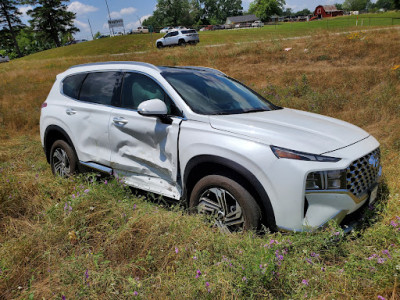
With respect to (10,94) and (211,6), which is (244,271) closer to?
(10,94)

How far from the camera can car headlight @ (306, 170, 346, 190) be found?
7.88ft

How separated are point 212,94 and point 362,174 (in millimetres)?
1768

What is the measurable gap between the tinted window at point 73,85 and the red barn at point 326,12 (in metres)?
118

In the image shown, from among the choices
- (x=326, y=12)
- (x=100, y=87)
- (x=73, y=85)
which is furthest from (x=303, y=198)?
(x=326, y=12)

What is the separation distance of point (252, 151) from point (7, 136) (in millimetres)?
8627

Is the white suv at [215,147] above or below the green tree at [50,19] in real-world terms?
below

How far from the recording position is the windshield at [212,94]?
3.31 m

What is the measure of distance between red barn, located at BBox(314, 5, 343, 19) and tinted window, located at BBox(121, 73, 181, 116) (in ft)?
389

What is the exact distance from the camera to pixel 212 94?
3.58 metres

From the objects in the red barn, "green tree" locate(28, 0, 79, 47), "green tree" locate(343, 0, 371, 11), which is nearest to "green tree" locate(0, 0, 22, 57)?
"green tree" locate(28, 0, 79, 47)

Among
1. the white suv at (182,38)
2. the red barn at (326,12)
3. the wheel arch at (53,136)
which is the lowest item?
the wheel arch at (53,136)

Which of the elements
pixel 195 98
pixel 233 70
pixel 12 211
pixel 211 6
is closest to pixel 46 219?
pixel 12 211

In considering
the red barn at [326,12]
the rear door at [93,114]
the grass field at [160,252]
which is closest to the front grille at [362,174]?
the grass field at [160,252]

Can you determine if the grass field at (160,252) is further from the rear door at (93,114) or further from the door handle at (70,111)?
the door handle at (70,111)
